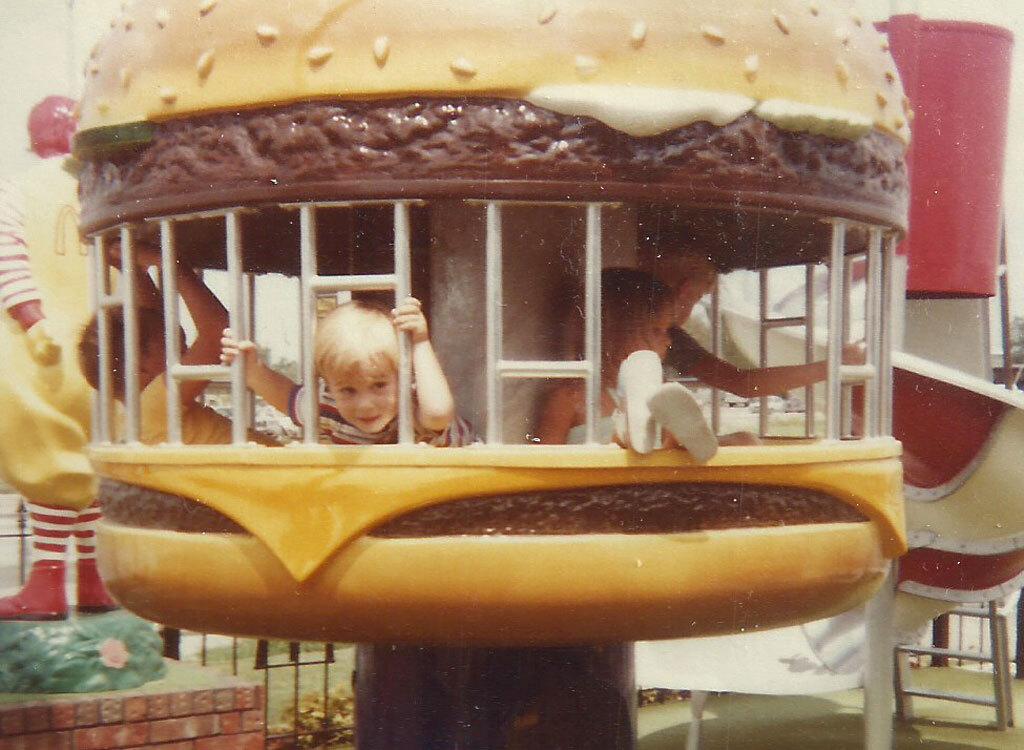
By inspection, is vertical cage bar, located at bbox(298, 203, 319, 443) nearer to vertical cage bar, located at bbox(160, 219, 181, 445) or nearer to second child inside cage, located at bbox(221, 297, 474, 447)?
second child inside cage, located at bbox(221, 297, 474, 447)

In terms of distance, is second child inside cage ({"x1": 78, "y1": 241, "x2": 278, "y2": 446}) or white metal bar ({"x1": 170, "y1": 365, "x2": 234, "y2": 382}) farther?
second child inside cage ({"x1": 78, "y1": 241, "x2": 278, "y2": 446})

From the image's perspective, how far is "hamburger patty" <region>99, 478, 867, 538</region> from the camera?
197 cm

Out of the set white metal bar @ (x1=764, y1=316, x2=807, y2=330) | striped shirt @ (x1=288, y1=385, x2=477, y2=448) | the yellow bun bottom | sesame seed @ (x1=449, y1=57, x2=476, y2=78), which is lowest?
the yellow bun bottom

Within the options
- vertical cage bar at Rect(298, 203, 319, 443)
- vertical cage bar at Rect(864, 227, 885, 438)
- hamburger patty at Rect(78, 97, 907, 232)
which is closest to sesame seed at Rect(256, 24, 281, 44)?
hamburger patty at Rect(78, 97, 907, 232)

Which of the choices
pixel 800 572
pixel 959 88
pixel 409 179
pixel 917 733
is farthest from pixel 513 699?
pixel 917 733

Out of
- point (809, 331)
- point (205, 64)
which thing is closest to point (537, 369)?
point (205, 64)

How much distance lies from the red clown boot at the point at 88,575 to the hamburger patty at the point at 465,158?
7.38ft

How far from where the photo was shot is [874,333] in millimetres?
2410

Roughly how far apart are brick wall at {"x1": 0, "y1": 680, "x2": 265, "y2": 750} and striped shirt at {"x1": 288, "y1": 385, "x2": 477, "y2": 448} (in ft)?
7.13

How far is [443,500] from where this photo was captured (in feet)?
6.41

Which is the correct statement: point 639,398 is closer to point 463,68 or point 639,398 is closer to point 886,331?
point 463,68

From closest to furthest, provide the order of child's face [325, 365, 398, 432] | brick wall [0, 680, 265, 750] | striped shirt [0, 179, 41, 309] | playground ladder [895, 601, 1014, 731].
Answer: child's face [325, 365, 398, 432]
striped shirt [0, 179, 41, 309]
brick wall [0, 680, 265, 750]
playground ladder [895, 601, 1014, 731]

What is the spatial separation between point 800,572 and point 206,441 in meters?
1.22

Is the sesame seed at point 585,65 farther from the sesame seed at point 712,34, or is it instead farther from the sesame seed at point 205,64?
the sesame seed at point 205,64
